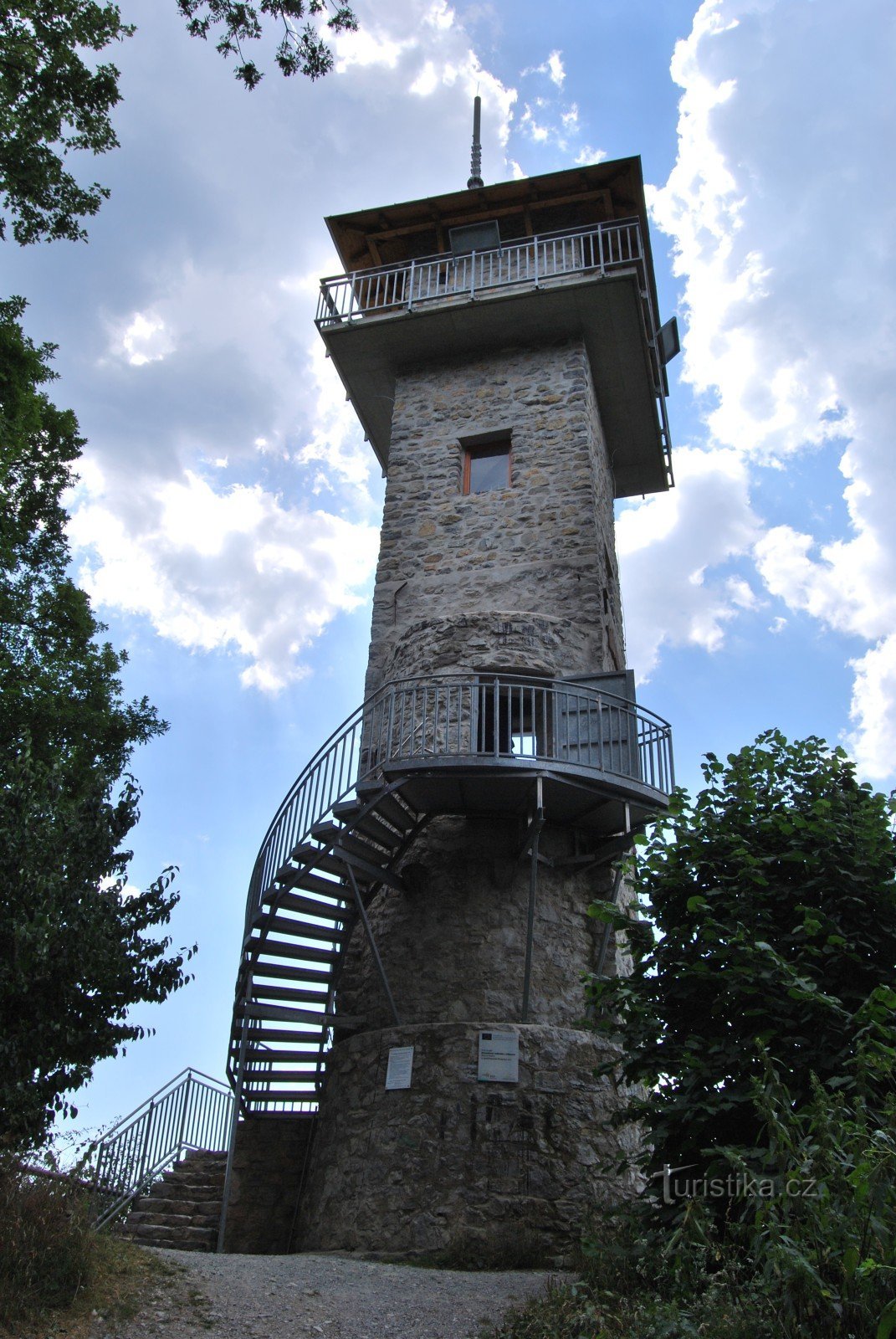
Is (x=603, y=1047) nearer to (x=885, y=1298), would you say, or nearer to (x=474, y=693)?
(x=474, y=693)

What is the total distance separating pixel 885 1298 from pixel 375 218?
1444cm

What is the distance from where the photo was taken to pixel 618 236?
43.5 feet

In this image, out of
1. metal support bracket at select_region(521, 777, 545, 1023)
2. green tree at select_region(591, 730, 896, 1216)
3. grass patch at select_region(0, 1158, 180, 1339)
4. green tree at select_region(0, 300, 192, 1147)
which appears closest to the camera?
grass patch at select_region(0, 1158, 180, 1339)

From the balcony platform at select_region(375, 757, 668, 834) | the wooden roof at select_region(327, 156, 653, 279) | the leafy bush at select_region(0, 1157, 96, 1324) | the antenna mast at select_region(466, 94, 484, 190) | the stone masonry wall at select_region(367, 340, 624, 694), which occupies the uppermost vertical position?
the antenna mast at select_region(466, 94, 484, 190)

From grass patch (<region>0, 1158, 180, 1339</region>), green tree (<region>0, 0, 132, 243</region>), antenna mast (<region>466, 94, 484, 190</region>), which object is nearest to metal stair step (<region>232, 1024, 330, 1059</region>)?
grass patch (<region>0, 1158, 180, 1339</region>)

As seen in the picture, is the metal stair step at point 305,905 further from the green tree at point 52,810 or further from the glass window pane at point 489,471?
the glass window pane at point 489,471

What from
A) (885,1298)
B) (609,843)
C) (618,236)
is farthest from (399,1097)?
(618,236)

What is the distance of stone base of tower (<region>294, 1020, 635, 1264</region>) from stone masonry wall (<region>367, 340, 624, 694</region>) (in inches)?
151

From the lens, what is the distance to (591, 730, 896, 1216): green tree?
18.6 ft

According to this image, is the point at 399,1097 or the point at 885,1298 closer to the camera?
the point at 885,1298

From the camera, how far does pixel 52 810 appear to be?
26.7 ft

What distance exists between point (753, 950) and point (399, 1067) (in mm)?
3925

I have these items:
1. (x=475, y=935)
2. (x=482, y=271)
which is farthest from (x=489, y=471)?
(x=475, y=935)

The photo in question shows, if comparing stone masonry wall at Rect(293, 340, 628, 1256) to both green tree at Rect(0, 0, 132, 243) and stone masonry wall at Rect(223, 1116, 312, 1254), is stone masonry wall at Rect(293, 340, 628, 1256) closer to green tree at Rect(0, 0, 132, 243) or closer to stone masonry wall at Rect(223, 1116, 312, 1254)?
stone masonry wall at Rect(223, 1116, 312, 1254)
